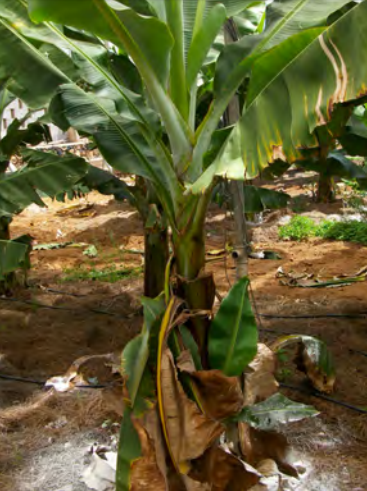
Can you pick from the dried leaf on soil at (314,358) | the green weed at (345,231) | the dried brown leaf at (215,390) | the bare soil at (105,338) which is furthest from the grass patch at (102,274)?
the dried brown leaf at (215,390)

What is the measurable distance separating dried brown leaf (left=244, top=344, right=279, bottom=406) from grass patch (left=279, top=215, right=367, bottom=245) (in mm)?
5736

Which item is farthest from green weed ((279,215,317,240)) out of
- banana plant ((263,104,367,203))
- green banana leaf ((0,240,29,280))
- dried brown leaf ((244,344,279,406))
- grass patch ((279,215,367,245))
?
dried brown leaf ((244,344,279,406))

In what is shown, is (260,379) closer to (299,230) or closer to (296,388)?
(296,388)

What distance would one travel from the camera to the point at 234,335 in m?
2.37

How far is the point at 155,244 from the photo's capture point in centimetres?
446

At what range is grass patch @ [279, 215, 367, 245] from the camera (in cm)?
801

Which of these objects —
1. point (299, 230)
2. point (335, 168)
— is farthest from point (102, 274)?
point (335, 168)

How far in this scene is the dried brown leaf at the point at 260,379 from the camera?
8.21 feet

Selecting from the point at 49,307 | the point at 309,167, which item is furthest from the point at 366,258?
the point at 49,307

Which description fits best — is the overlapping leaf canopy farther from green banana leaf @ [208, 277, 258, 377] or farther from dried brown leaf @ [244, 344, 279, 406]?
dried brown leaf @ [244, 344, 279, 406]

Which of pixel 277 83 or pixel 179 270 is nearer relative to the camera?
pixel 277 83

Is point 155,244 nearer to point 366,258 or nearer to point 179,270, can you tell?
point 179,270

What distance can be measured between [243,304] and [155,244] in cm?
214

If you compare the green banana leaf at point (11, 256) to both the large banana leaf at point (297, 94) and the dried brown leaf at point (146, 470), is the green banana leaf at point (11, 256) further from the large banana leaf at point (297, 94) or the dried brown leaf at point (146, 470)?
the large banana leaf at point (297, 94)
